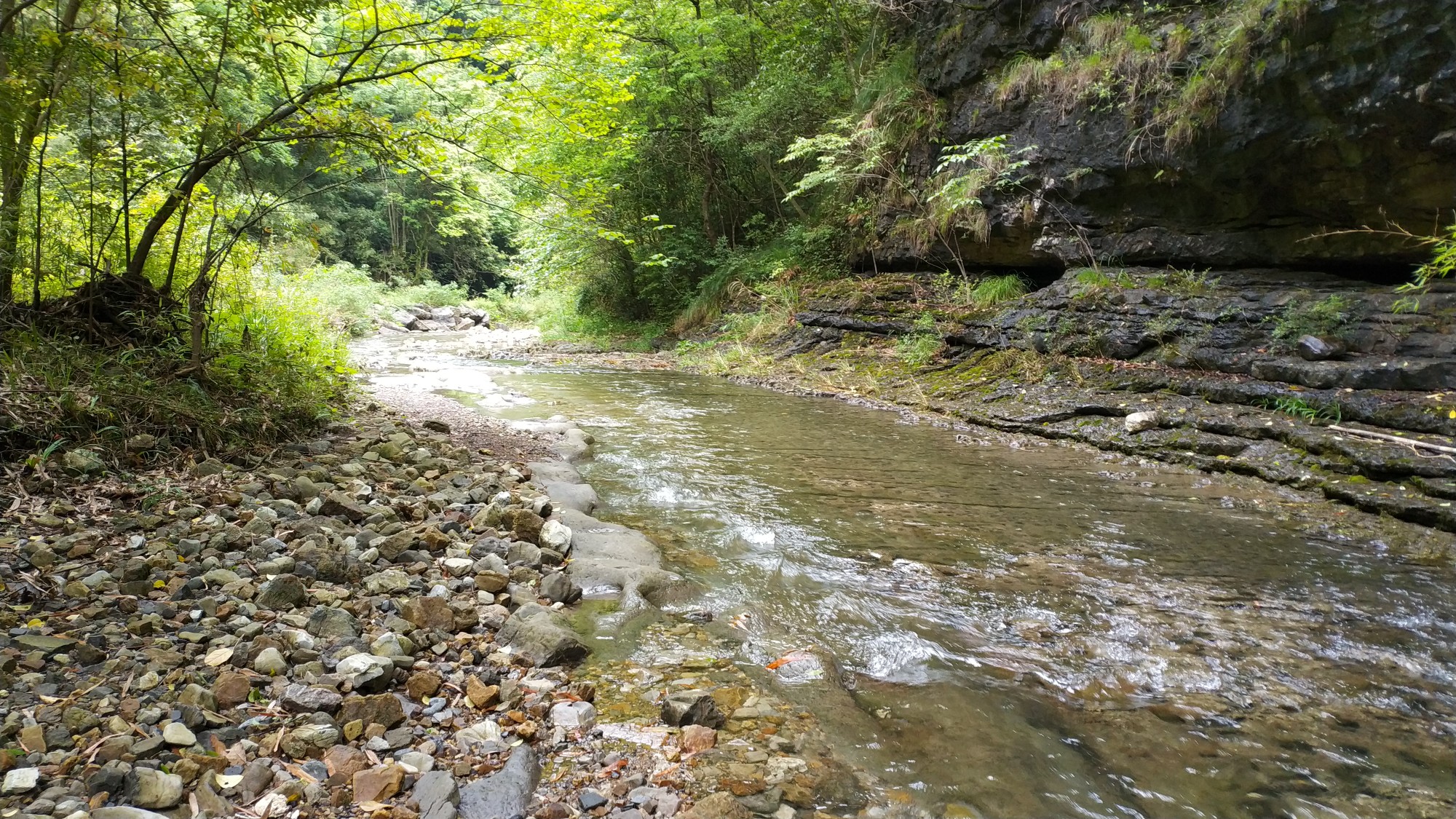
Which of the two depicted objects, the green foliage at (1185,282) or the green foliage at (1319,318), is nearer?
the green foliage at (1319,318)

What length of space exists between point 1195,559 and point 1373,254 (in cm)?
584

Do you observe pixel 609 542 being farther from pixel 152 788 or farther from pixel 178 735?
pixel 152 788

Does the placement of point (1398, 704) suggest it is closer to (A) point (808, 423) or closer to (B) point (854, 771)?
(B) point (854, 771)

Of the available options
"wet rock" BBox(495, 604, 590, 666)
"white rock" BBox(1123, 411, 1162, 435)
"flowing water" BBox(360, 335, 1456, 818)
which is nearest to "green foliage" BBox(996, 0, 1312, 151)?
"white rock" BBox(1123, 411, 1162, 435)

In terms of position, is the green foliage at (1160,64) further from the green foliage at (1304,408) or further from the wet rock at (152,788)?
the wet rock at (152,788)

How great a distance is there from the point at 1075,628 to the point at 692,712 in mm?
1886

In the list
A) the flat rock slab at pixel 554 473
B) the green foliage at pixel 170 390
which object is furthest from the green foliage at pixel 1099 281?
the green foliage at pixel 170 390

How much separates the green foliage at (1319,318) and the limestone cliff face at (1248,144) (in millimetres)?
1041

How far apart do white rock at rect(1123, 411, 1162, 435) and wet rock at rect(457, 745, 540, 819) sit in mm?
6462

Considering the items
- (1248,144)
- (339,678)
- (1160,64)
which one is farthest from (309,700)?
(1160,64)

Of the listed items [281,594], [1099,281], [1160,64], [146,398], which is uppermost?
[1160,64]

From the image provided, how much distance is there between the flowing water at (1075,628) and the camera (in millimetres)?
2139

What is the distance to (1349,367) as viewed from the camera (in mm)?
5980

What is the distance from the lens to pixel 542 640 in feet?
8.77
